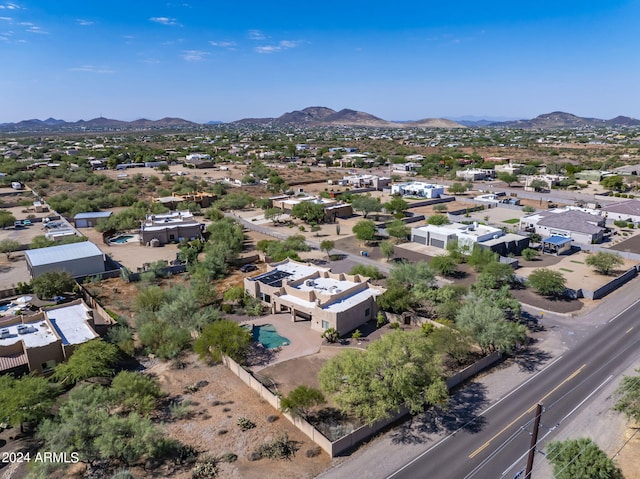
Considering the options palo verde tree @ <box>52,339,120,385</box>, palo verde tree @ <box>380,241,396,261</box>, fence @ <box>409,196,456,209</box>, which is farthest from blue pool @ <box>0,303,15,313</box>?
fence @ <box>409,196,456,209</box>

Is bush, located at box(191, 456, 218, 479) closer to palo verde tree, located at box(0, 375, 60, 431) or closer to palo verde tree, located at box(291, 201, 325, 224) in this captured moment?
palo verde tree, located at box(0, 375, 60, 431)

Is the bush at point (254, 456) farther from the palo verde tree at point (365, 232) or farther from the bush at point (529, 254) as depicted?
the bush at point (529, 254)

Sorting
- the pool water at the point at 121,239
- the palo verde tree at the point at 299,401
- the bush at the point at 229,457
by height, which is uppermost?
the palo verde tree at the point at 299,401

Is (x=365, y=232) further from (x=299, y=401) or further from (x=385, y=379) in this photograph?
(x=299, y=401)

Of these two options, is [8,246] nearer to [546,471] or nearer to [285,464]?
[285,464]

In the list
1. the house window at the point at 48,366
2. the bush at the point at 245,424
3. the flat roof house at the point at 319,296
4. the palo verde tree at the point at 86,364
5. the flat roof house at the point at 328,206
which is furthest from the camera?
the flat roof house at the point at 328,206

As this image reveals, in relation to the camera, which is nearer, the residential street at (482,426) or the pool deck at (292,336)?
the residential street at (482,426)

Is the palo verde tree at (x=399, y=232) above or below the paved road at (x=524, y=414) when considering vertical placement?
above

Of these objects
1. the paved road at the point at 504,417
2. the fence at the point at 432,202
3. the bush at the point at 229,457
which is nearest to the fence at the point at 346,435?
the paved road at the point at 504,417
